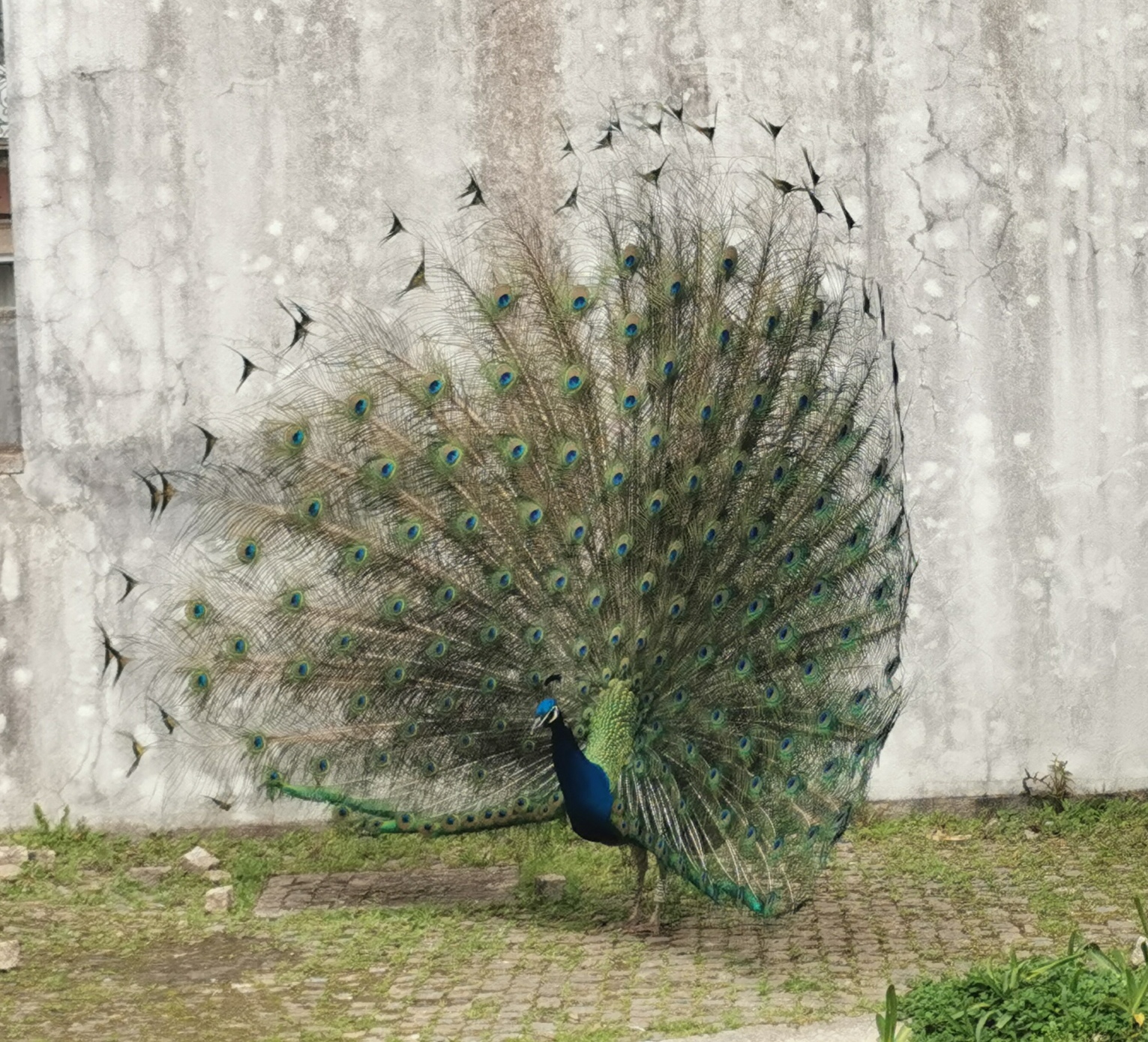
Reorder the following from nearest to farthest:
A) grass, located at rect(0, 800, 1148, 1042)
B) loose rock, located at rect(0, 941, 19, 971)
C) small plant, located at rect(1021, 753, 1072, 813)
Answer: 1. grass, located at rect(0, 800, 1148, 1042)
2. loose rock, located at rect(0, 941, 19, 971)
3. small plant, located at rect(1021, 753, 1072, 813)

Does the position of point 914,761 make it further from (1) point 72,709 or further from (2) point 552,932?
(1) point 72,709

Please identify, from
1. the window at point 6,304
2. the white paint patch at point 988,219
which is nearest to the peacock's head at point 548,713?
the window at point 6,304

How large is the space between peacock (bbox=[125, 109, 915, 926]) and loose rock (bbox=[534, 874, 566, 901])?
0.61 meters

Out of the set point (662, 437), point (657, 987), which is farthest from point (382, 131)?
point (657, 987)

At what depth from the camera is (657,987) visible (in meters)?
5.59

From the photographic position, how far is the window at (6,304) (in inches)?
331

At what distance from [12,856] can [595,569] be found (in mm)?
3157

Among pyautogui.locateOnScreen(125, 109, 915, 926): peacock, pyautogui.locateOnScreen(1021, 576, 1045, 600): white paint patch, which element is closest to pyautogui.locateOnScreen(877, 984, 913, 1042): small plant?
pyautogui.locateOnScreen(125, 109, 915, 926): peacock

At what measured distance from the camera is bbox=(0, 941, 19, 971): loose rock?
19.8ft

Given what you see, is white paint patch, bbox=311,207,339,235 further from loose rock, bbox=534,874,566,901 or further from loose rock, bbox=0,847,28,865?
loose rock, bbox=534,874,566,901

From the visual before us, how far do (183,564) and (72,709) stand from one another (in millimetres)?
848

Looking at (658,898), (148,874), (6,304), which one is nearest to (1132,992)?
(658,898)

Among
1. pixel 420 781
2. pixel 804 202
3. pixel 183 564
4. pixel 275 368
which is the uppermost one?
pixel 804 202

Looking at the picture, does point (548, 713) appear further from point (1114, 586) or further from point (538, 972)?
point (1114, 586)
